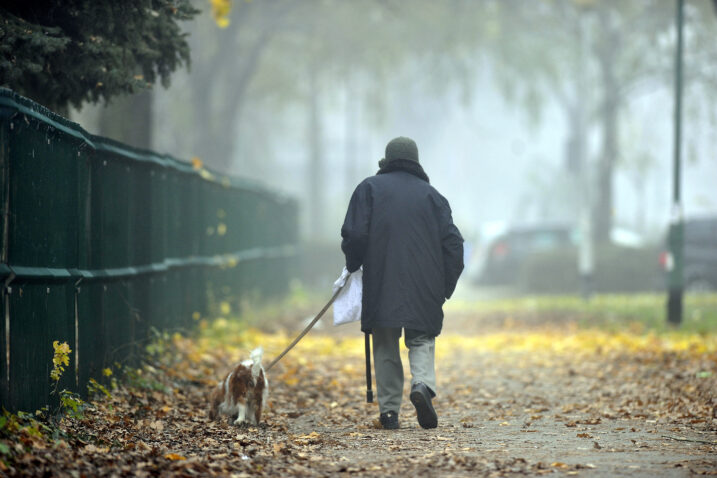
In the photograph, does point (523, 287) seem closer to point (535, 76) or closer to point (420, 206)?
point (535, 76)

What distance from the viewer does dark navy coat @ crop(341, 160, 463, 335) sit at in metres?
7.36

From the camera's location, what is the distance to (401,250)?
7383 millimetres

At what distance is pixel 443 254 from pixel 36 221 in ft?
9.16

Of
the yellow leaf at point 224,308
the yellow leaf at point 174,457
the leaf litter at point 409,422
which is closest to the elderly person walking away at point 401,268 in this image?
the leaf litter at point 409,422

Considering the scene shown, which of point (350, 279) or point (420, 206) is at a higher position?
point (420, 206)

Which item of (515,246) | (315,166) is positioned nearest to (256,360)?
(515,246)

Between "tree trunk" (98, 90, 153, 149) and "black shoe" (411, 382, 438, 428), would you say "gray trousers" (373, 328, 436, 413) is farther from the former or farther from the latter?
"tree trunk" (98, 90, 153, 149)

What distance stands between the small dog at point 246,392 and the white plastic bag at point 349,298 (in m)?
0.62

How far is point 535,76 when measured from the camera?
1124 inches

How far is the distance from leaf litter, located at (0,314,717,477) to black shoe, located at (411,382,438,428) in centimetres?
8

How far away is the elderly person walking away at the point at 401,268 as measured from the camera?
290 inches

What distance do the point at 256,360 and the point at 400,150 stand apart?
1.81m

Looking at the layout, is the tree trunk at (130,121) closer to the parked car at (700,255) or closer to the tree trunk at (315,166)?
the parked car at (700,255)

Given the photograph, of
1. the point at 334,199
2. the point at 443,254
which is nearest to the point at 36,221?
the point at 443,254
